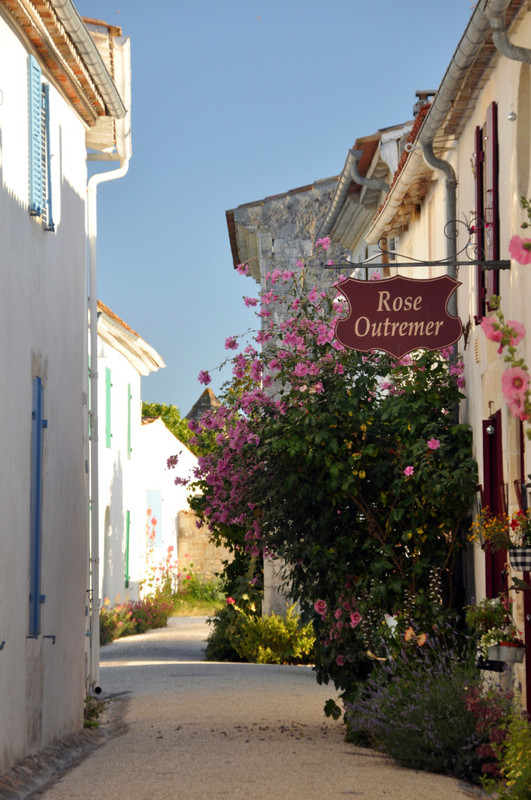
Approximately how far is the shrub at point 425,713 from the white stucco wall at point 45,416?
2.27 meters

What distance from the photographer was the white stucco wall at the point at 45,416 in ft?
22.8

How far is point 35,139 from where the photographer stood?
795cm

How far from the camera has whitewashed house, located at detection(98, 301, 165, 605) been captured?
63.7 feet

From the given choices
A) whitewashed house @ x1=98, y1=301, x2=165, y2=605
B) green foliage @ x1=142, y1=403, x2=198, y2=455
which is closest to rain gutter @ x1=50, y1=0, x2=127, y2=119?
whitewashed house @ x1=98, y1=301, x2=165, y2=605

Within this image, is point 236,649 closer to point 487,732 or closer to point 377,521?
point 377,521

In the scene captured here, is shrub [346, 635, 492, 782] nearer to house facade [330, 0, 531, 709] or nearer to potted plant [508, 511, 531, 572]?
house facade [330, 0, 531, 709]

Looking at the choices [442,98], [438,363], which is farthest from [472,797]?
[442,98]

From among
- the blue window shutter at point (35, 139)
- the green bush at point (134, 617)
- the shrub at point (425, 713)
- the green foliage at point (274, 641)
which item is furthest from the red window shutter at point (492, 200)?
the green bush at point (134, 617)

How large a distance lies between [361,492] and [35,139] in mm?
3716

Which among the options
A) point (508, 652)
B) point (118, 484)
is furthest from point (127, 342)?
point (508, 652)

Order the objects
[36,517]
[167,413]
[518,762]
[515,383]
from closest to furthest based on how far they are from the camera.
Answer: [515,383] < [518,762] < [36,517] < [167,413]

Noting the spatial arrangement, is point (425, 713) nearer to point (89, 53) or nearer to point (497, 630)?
point (497, 630)

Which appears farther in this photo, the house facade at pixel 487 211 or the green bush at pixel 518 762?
the house facade at pixel 487 211

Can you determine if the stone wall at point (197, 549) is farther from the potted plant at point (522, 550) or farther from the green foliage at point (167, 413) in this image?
the potted plant at point (522, 550)
